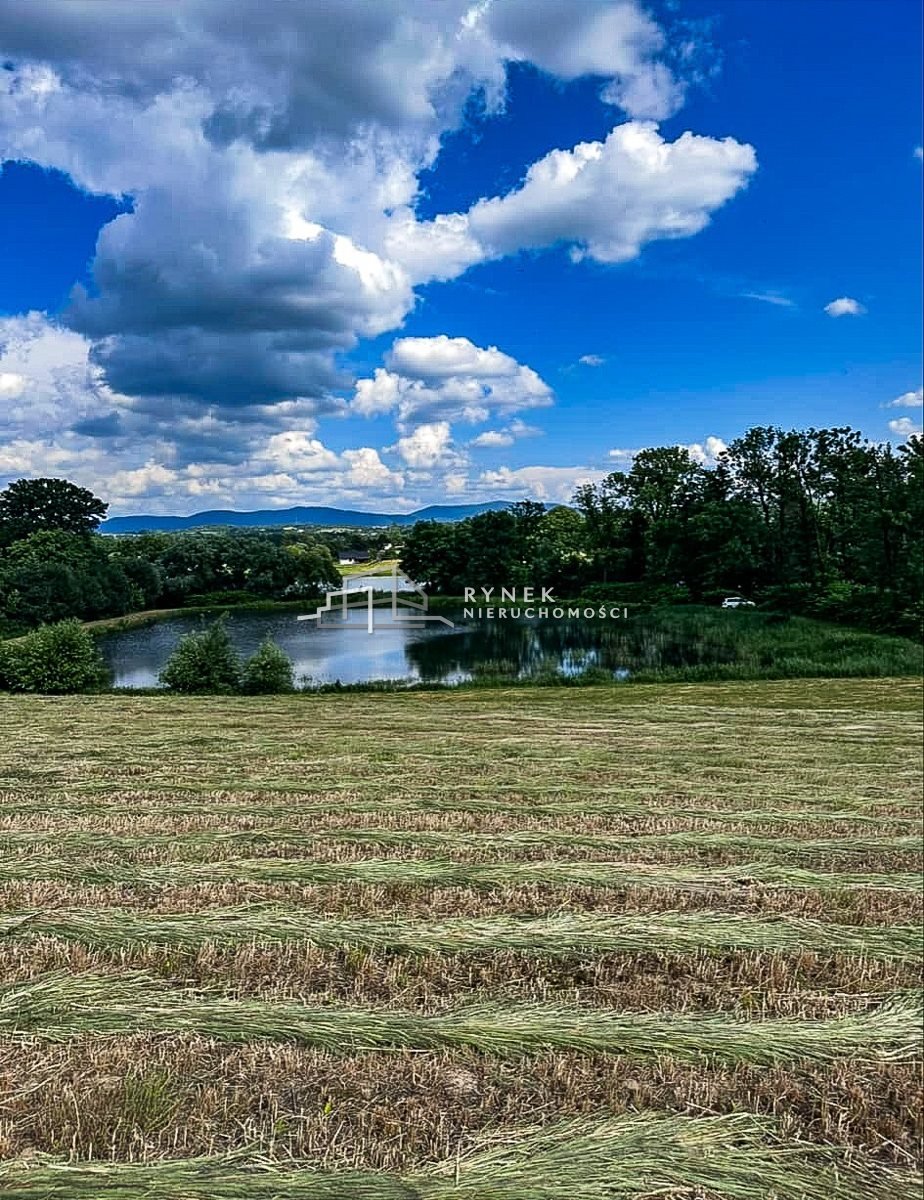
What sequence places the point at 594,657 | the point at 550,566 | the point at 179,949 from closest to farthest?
the point at 179,949
the point at 594,657
the point at 550,566

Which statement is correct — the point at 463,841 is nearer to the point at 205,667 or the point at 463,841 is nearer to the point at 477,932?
the point at 477,932

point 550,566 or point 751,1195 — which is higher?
point 550,566

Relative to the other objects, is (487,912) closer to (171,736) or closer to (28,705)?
(171,736)

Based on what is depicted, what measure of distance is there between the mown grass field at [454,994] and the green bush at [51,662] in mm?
15770

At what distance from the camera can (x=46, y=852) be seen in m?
4.73

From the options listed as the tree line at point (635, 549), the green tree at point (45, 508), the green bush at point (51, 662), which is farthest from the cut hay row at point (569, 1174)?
the green tree at point (45, 508)

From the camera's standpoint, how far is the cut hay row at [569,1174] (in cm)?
206

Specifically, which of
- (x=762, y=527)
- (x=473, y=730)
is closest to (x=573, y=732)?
(x=473, y=730)

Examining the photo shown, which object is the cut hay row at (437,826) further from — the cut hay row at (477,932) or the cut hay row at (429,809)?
the cut hay row at (477,932)

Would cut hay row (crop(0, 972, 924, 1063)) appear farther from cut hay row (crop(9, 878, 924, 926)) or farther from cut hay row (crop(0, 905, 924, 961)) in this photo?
cut hay row (crop(9, 878, 924, 926))

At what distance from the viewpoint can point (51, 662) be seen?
20656 millimetres

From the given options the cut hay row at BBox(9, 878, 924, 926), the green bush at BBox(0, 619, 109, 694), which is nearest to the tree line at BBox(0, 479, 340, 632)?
the green bush at BBox(0, 619, 109, 694)

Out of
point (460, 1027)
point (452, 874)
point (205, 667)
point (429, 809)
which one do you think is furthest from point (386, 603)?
point (460, 1027)

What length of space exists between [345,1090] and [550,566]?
60239mm
